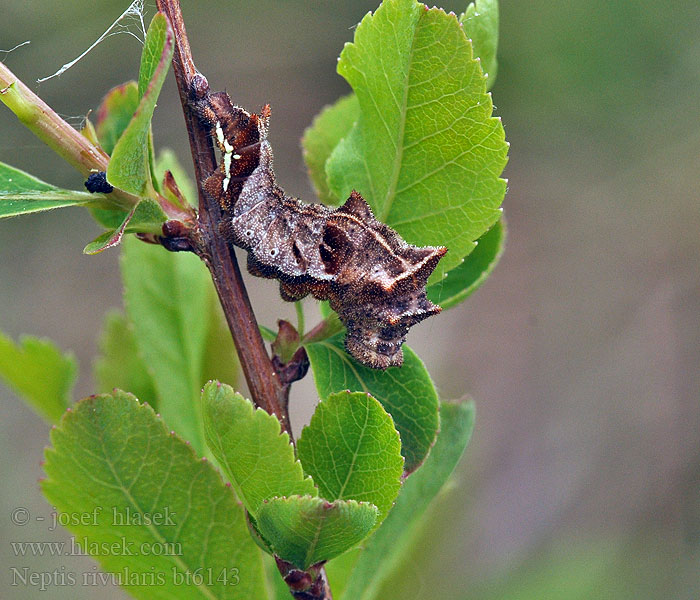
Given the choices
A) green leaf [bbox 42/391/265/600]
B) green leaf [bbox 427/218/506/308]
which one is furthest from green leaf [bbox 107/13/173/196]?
green leaf [bbox 427/218/506/308]

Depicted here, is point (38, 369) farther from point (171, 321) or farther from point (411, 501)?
point (411, 501)

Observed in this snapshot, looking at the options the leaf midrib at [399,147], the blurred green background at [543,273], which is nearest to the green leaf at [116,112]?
the leaf midrib at [399,147]

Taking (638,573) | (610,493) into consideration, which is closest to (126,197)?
(638,573)

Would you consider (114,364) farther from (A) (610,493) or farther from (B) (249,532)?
(A) (610,493)

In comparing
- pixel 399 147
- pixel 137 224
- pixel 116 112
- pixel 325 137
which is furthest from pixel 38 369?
pixel 399 147

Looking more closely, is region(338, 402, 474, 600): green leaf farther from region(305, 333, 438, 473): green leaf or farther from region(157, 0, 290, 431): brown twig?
region(157, 0, 290, 431): brown twig
